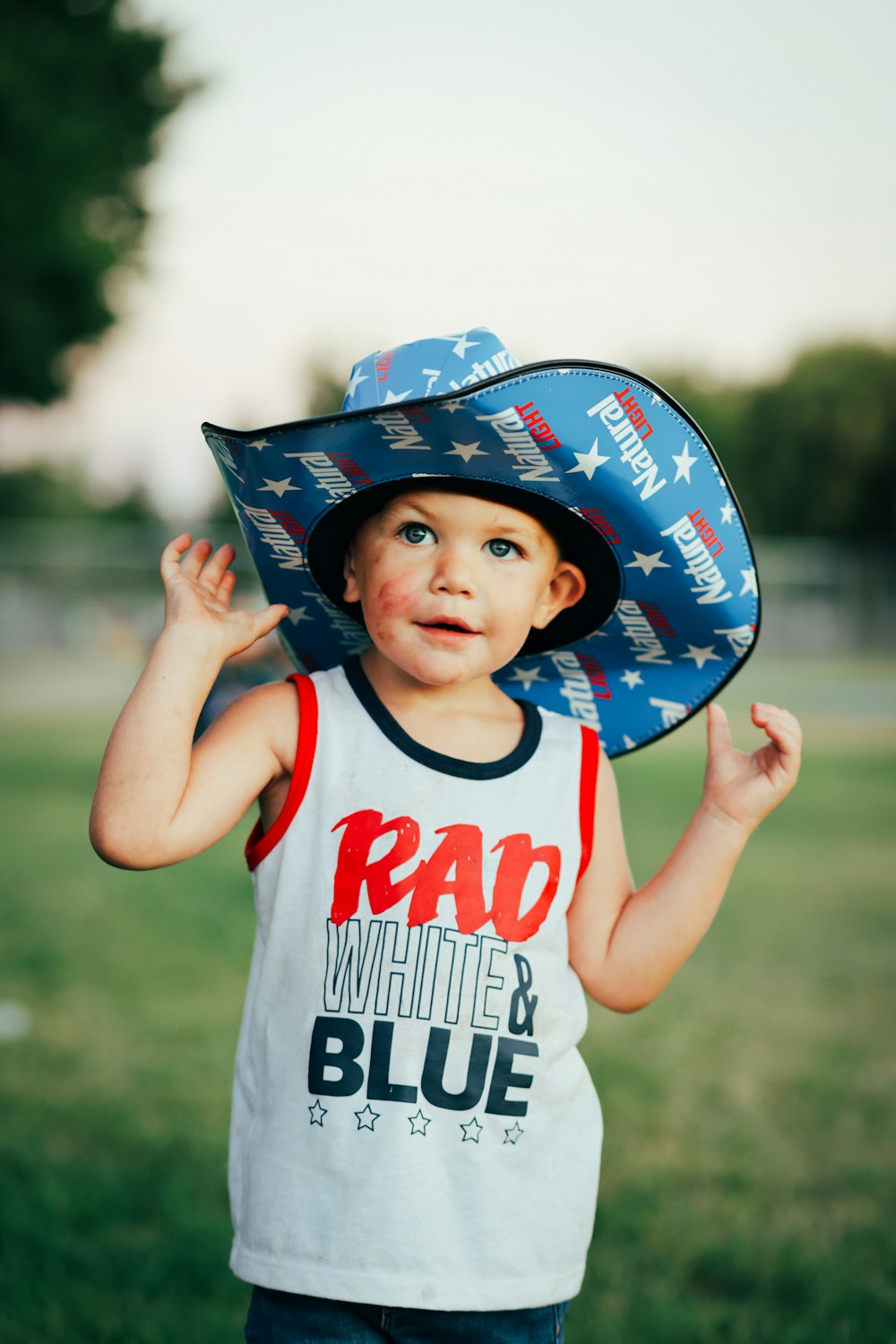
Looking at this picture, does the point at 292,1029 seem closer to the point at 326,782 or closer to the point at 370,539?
the point at 326,782

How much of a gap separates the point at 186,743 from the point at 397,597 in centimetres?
33

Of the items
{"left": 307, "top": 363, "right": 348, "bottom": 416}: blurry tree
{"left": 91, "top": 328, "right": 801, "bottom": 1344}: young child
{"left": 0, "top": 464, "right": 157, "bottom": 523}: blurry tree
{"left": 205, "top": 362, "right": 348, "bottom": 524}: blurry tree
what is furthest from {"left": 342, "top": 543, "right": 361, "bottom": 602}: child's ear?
{"left": 0, "top": 464, "right": 157, "bottom": 523}: blurry tree

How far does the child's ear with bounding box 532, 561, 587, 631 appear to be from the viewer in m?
1.89

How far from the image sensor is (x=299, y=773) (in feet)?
5.68

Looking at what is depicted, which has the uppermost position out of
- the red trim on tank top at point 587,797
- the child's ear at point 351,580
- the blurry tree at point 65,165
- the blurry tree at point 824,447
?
the blurry tree at point 65,165

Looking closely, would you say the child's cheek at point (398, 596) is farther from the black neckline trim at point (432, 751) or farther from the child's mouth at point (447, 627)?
the black neckline trim at point (432, 751)

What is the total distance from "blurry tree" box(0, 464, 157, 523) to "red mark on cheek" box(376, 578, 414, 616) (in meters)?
56.1

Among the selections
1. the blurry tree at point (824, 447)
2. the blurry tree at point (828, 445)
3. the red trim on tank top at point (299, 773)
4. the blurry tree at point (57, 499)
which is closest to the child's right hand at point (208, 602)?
the red trim on tank top at point (299, 773)

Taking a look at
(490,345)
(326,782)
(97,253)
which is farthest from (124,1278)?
(97,253)

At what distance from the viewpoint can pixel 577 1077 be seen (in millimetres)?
1802

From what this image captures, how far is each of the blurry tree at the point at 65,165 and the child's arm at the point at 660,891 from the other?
20971 millimetres

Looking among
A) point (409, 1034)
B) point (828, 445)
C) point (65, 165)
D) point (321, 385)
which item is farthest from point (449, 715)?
point (321, 385)

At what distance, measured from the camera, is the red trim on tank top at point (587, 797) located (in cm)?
180

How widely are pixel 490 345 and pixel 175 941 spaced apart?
437cm
